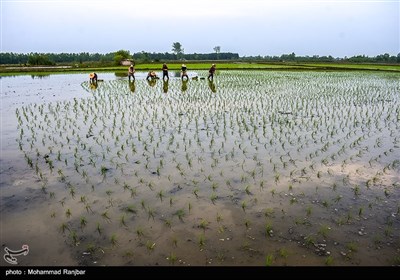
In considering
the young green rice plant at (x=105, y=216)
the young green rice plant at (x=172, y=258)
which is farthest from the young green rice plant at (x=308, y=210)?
the young green rice plant at (x=105, y=216)

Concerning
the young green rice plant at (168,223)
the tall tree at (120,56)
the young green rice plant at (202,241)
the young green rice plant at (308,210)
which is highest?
the tall tree at (120,56)

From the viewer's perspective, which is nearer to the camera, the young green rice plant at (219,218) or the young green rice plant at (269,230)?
the young green rice plant at (269,230)

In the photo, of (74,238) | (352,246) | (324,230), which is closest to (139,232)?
(74,238)

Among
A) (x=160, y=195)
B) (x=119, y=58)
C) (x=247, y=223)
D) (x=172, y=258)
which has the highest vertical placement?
(x=119, y=58)

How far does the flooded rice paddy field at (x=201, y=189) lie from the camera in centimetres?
396

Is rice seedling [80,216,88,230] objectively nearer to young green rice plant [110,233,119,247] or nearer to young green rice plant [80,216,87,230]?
young green rice plant [80,216,87,230]

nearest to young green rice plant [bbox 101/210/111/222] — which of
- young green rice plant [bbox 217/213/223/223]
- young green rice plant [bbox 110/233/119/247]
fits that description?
young green rice plant [bbox 110/233/119/247]

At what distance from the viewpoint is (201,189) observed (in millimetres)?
5633

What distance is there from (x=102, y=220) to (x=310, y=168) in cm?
448

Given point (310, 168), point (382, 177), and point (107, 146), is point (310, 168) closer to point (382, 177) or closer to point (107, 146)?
point (382, 177)

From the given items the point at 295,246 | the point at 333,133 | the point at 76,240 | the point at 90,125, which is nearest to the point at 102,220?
the point at 76,240

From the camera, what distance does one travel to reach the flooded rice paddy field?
3.96 meters

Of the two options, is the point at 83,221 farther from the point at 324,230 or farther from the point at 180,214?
the point at 324,230

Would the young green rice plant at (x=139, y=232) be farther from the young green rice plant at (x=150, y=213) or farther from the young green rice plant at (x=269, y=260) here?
the young green rice plant at (x=269, y=260)
